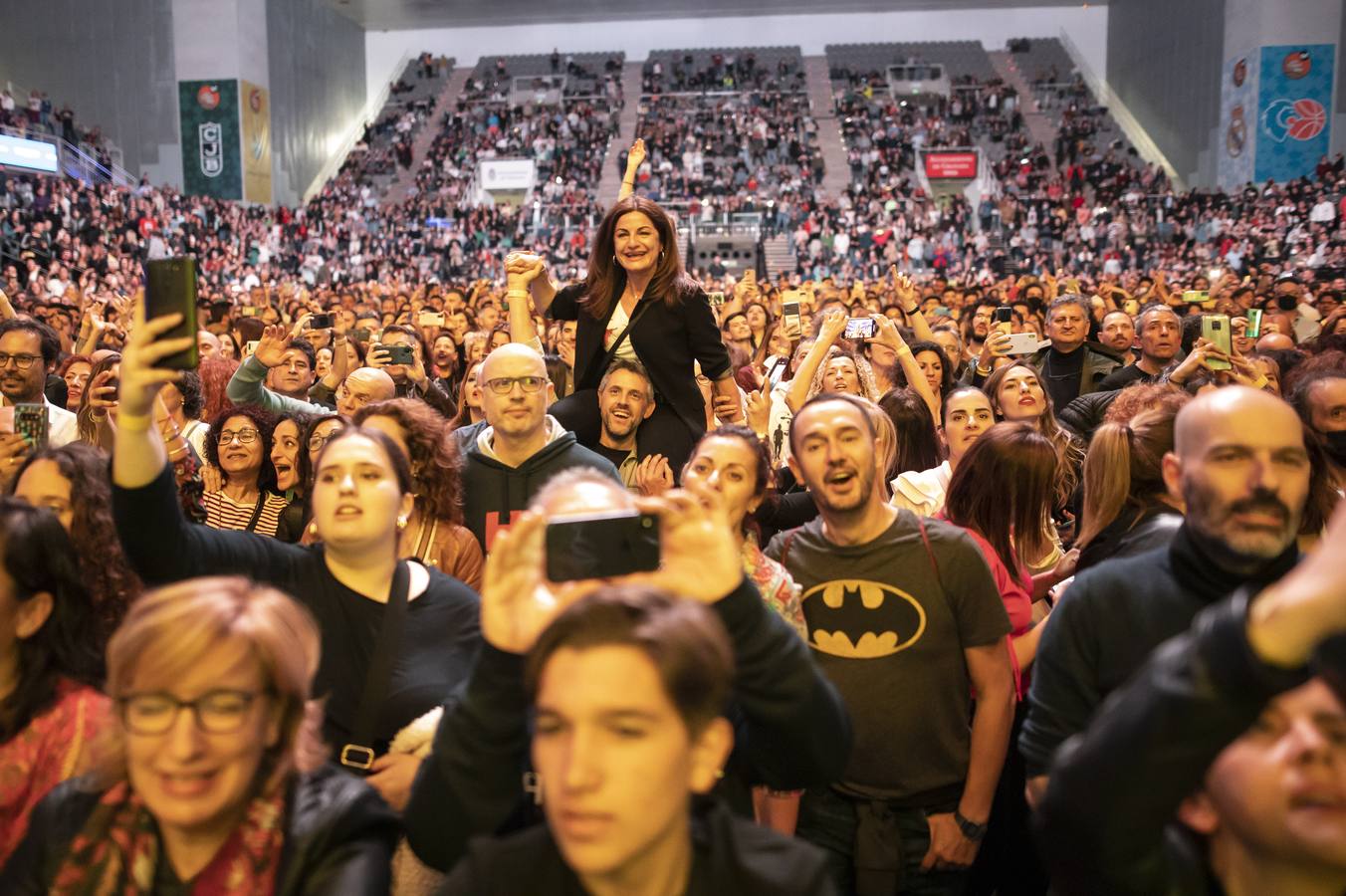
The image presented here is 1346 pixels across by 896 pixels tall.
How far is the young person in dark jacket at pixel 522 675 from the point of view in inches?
65.8

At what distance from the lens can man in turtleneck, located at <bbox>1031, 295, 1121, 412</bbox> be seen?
593cm

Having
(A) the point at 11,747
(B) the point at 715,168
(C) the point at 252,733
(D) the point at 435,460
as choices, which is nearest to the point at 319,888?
(C) the point at 252,733

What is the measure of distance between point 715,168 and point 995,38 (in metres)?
11.9

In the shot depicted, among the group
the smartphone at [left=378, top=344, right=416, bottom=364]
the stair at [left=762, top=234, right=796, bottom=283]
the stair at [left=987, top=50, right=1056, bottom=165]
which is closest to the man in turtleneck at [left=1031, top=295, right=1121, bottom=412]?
the smartphone at [left=378, top=344, right=416, bottom=364]

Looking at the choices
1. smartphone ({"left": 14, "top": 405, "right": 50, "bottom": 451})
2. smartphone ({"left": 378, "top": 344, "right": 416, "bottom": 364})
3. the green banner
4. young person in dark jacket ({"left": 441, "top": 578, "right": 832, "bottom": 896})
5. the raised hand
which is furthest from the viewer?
the green banner

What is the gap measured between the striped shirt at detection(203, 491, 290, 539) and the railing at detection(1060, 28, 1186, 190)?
29222 millimetres

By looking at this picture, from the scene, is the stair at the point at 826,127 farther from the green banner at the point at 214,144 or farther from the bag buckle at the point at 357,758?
the bag buckle at the point at 357,758

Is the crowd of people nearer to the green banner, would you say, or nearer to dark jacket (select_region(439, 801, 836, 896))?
dark jacket (select_region(439, 801, 836, 896))

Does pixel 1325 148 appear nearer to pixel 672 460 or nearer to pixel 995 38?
pixel 995 38

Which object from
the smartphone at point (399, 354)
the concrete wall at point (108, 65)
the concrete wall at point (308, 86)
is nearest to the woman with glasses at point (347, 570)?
the smartphone at point (399, 354)

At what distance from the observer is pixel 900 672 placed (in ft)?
8.46

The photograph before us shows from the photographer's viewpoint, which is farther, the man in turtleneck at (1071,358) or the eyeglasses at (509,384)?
the man in turtleneck at (1071,358)

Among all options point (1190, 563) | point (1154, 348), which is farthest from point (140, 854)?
point (1154, 348)

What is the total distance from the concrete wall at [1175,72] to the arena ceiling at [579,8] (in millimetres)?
2952
